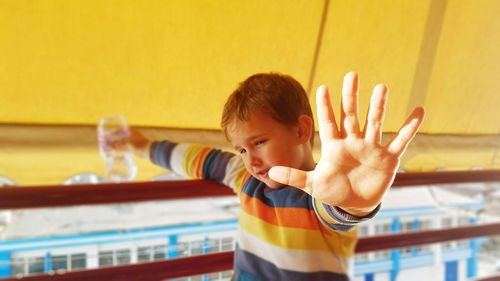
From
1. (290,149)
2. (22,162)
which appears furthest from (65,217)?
(290,149)

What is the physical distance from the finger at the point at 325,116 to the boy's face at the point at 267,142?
0.34 feet

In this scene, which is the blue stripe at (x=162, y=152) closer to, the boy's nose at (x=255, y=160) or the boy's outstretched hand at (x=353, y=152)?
the boy's nose at (x=255, y=160)

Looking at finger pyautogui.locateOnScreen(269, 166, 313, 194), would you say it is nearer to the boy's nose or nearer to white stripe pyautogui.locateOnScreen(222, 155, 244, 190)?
the boy's nose

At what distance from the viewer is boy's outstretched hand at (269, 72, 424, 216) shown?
0.32 metres

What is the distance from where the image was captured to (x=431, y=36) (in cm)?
58

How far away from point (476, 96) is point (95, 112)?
57 cm

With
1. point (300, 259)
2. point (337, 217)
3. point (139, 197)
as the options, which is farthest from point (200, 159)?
point (337, 217)

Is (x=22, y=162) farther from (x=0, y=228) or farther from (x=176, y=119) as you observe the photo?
(x=0, y=228)

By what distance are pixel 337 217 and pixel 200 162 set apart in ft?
1.06

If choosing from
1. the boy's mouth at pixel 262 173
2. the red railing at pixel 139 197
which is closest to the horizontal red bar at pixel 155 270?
the red railing at pixel 139 197

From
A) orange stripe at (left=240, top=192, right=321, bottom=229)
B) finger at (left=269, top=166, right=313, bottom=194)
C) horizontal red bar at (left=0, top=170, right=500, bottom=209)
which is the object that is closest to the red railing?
horizontal red bar at (left=0, top=170, right=500, bottom=209)

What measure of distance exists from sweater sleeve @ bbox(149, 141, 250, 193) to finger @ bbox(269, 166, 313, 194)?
26 centimetres

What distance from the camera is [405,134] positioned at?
1.08 feet

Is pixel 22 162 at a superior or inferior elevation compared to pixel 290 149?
inferior
